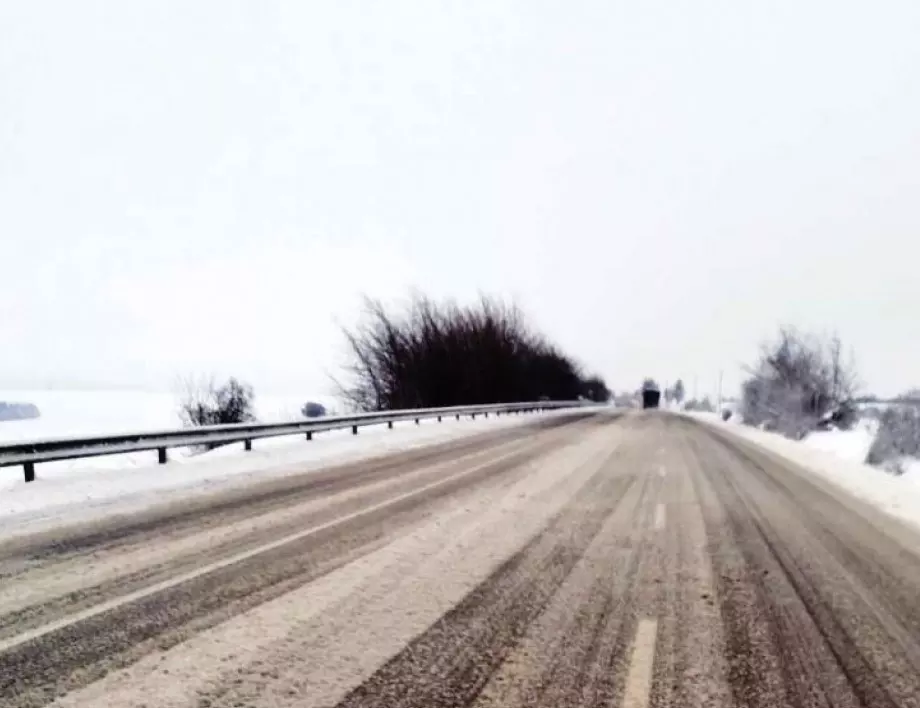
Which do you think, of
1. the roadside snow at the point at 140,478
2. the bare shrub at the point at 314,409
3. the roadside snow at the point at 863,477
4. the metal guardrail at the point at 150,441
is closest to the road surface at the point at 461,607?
the roadside snow at the point at 140,478

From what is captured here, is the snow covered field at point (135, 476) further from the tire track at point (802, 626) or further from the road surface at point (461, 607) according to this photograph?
the tire track at point (802, 626)

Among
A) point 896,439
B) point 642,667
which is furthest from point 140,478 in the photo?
point 896,439

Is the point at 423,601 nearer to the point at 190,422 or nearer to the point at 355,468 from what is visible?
the point at 355,468

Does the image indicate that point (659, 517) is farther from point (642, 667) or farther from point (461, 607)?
point (642, 667)

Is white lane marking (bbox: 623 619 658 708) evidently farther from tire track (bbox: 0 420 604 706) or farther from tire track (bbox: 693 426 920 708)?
tire track (bbox: 0 420 604 706)

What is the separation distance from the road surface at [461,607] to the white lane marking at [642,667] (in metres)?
0.02

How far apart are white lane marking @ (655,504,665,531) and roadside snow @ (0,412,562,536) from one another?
6.84m

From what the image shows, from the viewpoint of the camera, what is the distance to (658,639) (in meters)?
4.65

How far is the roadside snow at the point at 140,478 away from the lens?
9.26 m

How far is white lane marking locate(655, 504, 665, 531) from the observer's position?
861cm

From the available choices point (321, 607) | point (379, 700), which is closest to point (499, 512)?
point (321, 607)

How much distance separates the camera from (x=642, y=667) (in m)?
4.15

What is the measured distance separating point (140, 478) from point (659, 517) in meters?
8.88

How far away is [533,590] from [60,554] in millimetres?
4613
